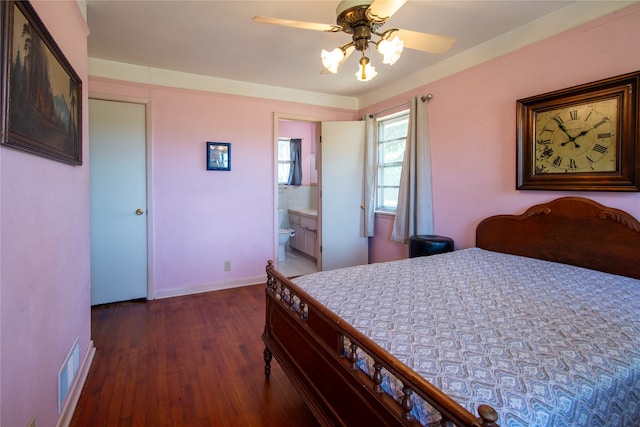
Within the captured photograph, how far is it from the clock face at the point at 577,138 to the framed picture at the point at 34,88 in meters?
2.99

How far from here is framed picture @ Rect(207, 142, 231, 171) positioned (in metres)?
3.71

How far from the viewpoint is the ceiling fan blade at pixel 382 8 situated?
1.50 m

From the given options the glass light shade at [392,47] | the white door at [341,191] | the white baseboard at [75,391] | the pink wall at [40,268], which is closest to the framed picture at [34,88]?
the pink wall at [40,268]

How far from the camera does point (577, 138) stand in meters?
2.26

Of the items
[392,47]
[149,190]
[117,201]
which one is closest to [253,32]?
[392,47]

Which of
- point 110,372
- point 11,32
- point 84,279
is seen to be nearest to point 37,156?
point 11,32

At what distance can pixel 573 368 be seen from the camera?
1.03 m

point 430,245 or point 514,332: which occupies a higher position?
point 430,245

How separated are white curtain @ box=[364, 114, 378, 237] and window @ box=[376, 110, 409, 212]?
0.25ft

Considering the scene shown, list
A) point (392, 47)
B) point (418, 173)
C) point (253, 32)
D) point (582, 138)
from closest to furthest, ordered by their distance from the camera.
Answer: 1. point (392, 47)
2. point (582, 138)
3. point (253, 32)
4. point (418, 173)

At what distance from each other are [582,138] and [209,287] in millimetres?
3698

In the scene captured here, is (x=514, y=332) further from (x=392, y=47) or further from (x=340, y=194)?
(x=340, y=194)

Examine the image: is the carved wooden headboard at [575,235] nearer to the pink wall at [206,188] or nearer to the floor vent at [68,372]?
the pink wall at [206,188]

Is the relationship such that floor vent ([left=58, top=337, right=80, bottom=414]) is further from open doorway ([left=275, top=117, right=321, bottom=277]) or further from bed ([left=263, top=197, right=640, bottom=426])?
open doorway ([left=275, top=117, right=321, bottom=277])
